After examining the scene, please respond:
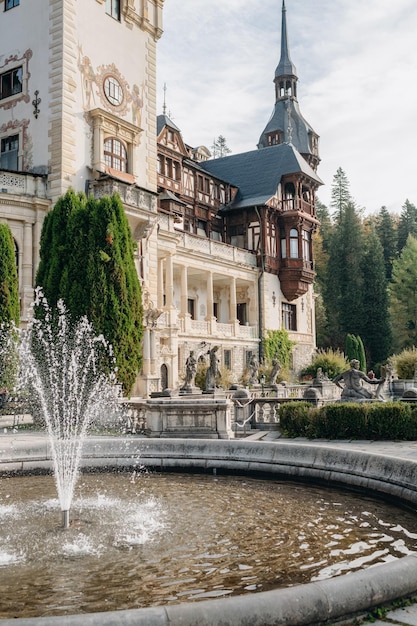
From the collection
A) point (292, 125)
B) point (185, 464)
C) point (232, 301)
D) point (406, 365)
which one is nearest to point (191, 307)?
point (232, 301)

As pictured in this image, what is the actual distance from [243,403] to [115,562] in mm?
12145

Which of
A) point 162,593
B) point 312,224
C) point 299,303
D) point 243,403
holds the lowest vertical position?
point 162,593

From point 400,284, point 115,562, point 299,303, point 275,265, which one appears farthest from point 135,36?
point 400,284

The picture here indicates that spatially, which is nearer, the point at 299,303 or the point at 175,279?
the point at 175,279

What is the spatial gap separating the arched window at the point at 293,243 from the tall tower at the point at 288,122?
15934 mm

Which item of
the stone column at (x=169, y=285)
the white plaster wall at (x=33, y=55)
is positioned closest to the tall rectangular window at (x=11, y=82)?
the white plaster wall at (x=33, y=55)

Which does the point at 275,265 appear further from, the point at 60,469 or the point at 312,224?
the point at 60,469

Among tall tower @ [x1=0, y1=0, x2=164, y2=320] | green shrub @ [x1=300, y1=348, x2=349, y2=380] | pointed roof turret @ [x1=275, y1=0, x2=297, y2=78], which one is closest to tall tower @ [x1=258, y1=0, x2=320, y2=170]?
pointed roof turret @ [x1=275, y1=0, x2=297, y2=78]

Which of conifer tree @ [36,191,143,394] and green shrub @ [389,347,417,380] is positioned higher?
conifer tree @ [36,191,143,394]

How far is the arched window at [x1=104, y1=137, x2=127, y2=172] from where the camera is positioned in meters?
29.8

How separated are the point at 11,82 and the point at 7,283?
38.0ft

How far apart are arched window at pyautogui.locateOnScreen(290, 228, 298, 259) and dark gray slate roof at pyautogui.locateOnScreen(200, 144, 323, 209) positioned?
3390mm

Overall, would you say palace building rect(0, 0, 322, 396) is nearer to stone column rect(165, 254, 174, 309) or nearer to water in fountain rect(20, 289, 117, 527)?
stone column rect(165, 254, 174, 309)

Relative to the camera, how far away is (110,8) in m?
30.6
